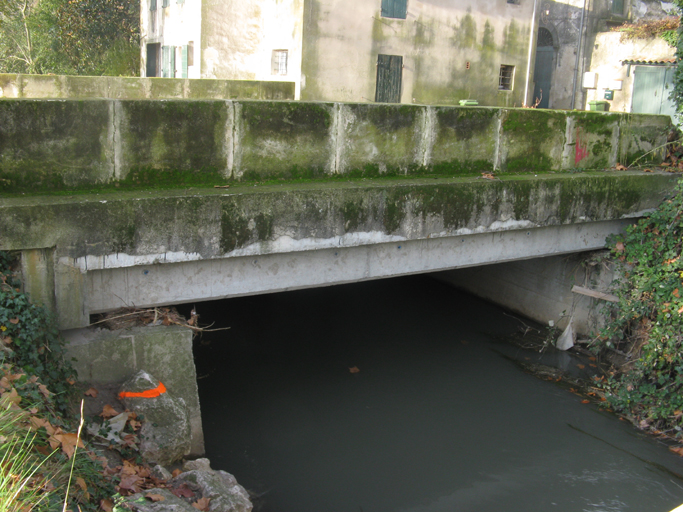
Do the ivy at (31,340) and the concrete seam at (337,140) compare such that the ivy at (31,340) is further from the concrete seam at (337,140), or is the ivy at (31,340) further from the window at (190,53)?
the window at (190,53)

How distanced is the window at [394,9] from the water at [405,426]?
8233 millimetres

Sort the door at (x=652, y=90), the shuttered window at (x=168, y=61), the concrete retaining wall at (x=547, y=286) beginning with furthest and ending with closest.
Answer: the door at (x=652, y=90) → the shuttered window at (x=168, y=61) → the concrete retaining wall at (x=547, y=286)

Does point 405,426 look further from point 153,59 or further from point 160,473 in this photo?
point 153,59

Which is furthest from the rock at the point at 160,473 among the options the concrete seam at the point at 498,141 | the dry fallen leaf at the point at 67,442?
the concrete seam at the point at 498,141

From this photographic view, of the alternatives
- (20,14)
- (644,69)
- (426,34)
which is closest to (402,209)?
(426,34)

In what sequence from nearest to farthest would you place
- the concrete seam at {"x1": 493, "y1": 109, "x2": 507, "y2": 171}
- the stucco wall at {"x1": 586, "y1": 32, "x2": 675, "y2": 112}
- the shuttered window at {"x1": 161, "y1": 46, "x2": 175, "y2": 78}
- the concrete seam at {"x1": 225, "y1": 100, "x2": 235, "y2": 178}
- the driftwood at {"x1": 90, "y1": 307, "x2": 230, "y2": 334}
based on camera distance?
the driftwood at {"x1": 90, "y1": 307, "x2": 230, "y2": 334}
the concrete seam at {"x1": 225, "y1": 100, "x2": 235, "y2": 178}
the concrete seam at {"x1": 493, "y1": 109, "x2": 507, "y2": 171}
the shuttered window at {"x1": 161, "y1": 46, "x2": 175, "y2": 78}
the stucco wall at {"x1": 586, "y1": 32, "x2": 675, "y2": 112}

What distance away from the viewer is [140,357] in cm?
566

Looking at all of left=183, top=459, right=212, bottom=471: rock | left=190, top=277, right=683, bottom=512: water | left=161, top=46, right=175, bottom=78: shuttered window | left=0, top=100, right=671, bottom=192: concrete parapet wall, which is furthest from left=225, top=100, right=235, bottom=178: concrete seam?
left=161, top=46, right=175, bottom=78: shuttered window

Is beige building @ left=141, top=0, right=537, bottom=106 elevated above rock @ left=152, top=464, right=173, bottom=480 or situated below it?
above

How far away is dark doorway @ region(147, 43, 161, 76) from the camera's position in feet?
65.9

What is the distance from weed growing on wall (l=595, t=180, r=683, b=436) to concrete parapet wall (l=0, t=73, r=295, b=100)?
308 inches

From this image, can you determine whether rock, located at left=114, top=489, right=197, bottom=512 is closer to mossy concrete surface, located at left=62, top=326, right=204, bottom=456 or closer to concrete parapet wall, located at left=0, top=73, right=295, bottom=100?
mossy concrete surface, located at left=62, top=326, right=204, bottom=456

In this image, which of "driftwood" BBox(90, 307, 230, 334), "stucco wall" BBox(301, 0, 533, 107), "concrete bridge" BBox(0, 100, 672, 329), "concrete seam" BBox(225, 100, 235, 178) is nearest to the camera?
"concrete bridge" BBox(0, 100, 672, 329)

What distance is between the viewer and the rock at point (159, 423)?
5305mm
